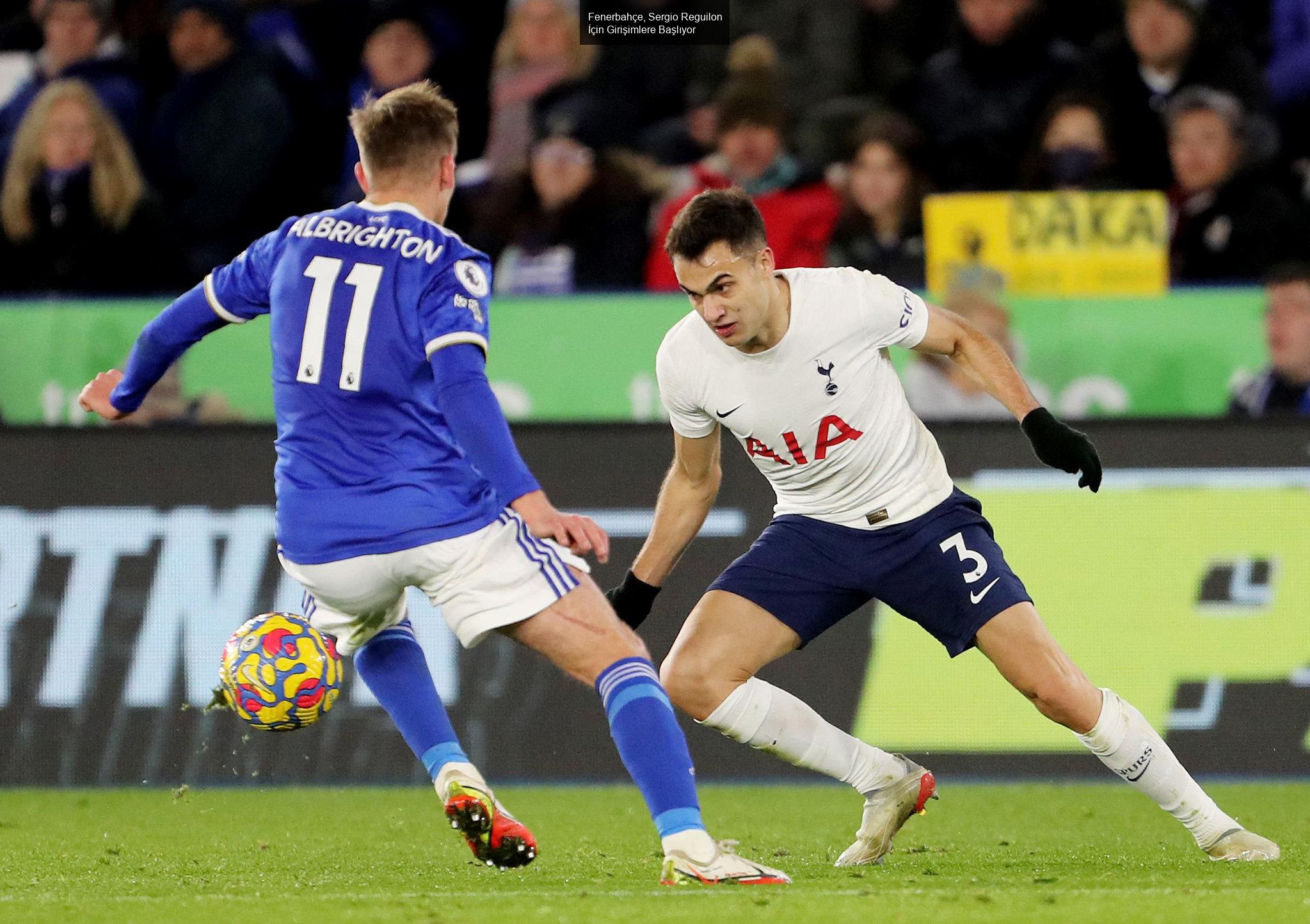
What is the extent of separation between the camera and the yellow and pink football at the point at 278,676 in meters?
5.17

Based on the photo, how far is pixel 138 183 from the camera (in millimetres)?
9812

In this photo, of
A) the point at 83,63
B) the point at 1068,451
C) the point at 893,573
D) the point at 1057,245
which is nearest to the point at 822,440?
the point at 893,573

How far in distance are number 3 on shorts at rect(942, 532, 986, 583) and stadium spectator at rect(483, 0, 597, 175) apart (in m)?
5.46

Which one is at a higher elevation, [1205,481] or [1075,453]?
[1075,453]

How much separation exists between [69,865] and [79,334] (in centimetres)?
357

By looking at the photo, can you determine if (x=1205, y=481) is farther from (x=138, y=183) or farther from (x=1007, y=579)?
(x=138, y=183)

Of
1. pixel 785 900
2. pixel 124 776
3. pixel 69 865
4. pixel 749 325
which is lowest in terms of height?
pixel 124 776

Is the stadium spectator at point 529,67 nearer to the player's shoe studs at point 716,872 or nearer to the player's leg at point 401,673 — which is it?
the player's leg at point 401,673

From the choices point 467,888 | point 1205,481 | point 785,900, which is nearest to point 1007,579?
point 785,900

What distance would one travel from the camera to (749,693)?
18.5ft

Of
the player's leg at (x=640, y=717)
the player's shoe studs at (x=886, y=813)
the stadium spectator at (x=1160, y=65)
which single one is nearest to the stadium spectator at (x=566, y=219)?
the stadium spectator at (x=1160, y=65)

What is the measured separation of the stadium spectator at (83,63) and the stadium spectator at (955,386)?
187 inches

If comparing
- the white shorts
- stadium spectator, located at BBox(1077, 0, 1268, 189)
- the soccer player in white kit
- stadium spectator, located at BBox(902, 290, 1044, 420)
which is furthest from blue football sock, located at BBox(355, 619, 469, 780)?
stadium spectator, located at BBox(1077, 0, 1268, 189)

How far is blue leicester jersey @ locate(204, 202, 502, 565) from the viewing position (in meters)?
4.79
